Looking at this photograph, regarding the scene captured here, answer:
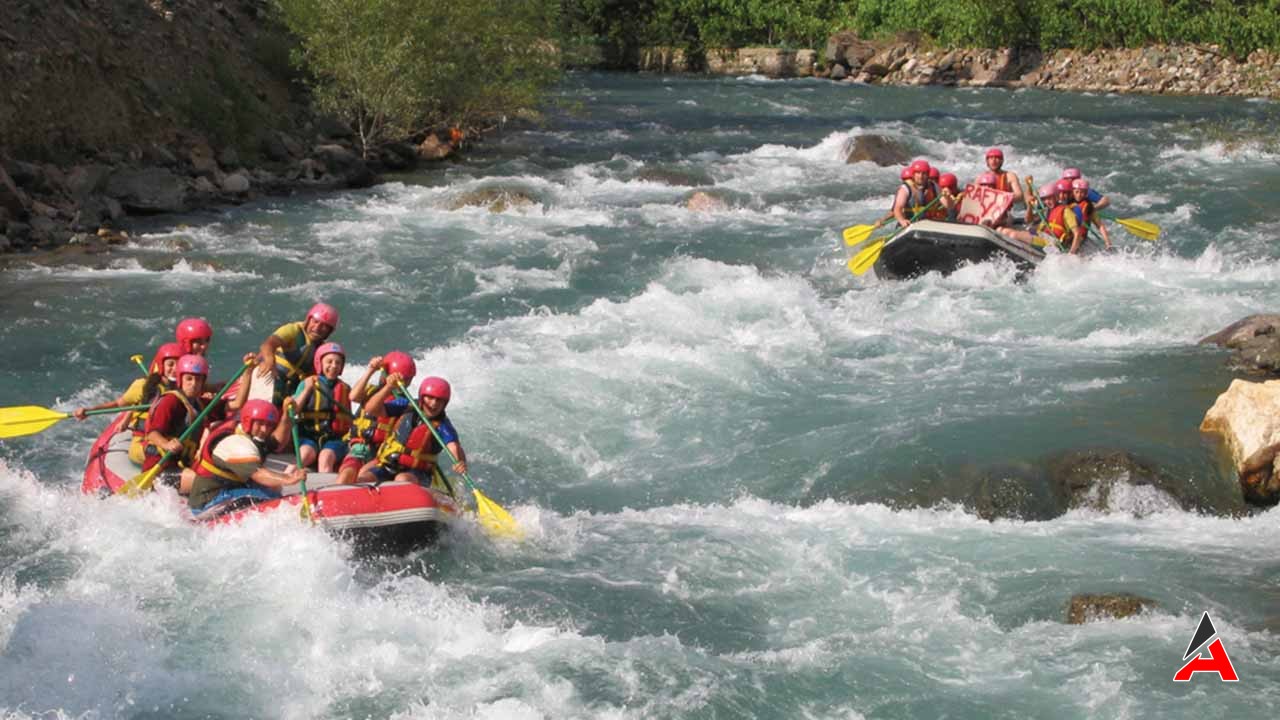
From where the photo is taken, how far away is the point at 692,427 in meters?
10.6

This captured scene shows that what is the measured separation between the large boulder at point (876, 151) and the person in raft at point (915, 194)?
777cm

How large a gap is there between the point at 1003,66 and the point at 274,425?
31311 millimetres

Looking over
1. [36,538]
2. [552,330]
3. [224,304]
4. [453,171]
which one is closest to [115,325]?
[224,304]

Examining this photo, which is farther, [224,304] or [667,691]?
[224,304]

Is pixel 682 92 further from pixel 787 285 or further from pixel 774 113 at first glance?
pixel 787 285

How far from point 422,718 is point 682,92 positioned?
30.4 m

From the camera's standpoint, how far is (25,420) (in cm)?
916

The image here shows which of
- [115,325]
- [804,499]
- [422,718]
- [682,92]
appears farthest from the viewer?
[682,92]

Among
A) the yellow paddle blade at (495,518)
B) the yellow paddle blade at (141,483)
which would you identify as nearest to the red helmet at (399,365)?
the yellow paddle blade at (495,518)

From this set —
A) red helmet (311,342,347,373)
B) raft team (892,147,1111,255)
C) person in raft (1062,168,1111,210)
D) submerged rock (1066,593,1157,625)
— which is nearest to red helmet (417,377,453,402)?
red helmet (311,342,347,373)

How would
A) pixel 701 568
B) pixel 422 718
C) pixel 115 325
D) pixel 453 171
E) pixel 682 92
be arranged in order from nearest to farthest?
pixel 422 718
pixel 701 568
pixel 115 325
pixel 453 171
pixel 682 92

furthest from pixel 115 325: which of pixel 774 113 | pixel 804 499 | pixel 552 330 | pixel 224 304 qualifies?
pixel 774 113

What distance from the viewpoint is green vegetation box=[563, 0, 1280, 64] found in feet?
111

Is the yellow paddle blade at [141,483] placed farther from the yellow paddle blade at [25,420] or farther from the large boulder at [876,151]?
the large boulder at [876,151]
